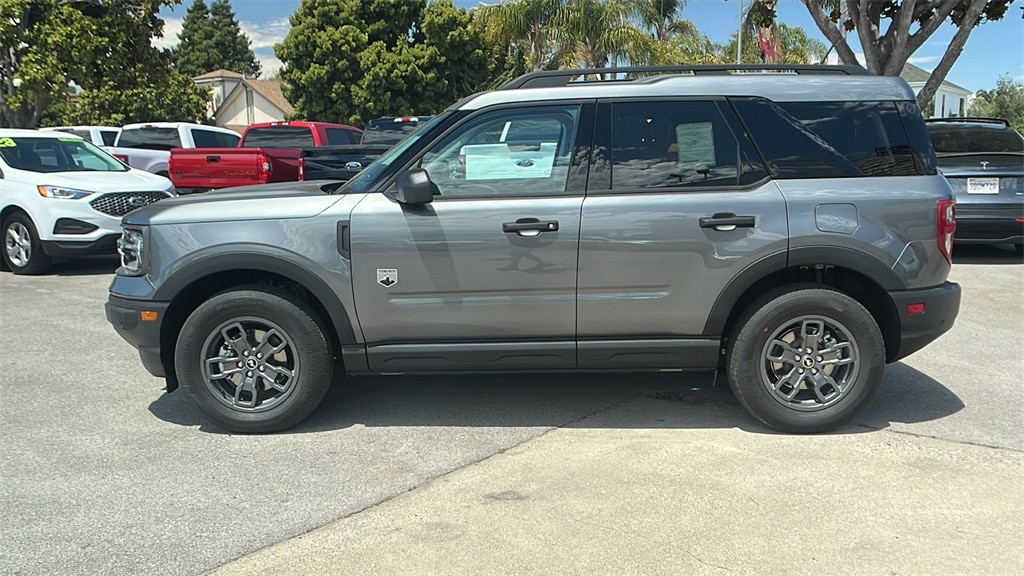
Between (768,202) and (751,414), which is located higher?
(768,202)

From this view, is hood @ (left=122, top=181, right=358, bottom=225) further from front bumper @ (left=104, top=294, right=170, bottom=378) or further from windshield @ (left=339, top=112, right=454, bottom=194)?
front bumper @ (left=104, top=294, right=170, bottom=378)

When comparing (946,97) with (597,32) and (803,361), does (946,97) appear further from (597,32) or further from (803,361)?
(803,361)

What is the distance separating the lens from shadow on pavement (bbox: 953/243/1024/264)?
1027 cm

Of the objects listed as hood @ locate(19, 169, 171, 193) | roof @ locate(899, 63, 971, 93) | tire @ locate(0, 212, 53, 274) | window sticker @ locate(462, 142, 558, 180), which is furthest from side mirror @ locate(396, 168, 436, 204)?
roof @ locate(899, 63, 971, 93)

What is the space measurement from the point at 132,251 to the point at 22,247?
6.48 meters

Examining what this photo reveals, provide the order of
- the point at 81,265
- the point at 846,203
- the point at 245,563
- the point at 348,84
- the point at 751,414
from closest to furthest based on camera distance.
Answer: the point at 245,563 → the point at 846,203 → the point at 751,414 → the point at 81,265 → the point at 348,84

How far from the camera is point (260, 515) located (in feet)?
12.0

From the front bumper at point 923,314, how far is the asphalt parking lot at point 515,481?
1.79 feet

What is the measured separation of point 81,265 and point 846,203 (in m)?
9.80

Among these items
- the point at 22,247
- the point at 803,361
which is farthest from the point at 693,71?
the point at 22,247

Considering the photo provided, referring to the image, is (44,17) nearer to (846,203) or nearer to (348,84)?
(348,84)

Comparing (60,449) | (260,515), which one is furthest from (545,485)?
(60,449)

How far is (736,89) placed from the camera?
4.51 meters

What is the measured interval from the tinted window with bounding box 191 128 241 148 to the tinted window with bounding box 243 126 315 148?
320 cm
